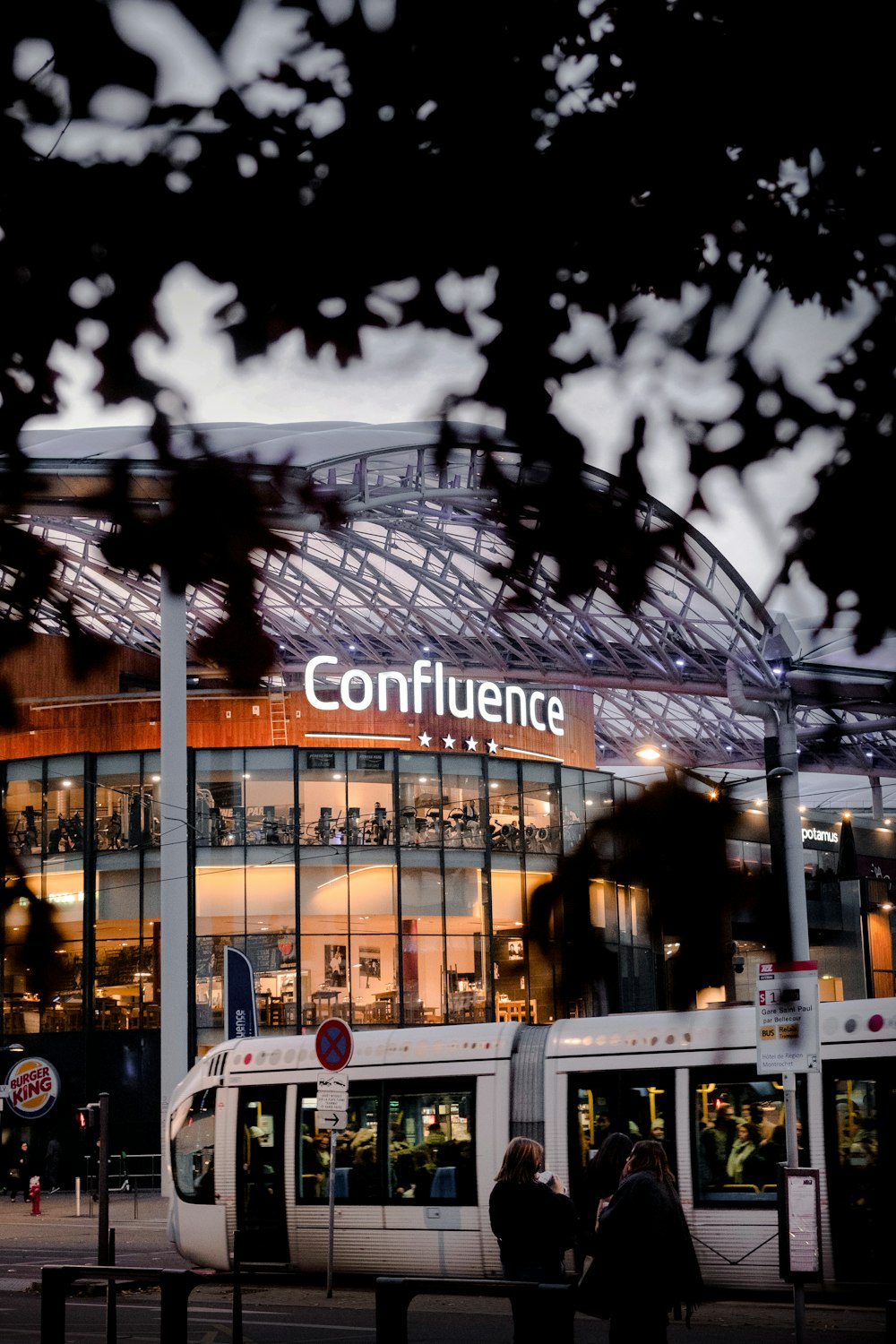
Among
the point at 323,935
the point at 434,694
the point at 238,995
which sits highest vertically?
the point at 434,694

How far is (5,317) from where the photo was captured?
347 cm

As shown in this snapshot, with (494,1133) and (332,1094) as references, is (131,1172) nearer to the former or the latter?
(494,1133)

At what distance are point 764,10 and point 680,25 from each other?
22cm

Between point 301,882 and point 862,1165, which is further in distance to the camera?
point 301,882

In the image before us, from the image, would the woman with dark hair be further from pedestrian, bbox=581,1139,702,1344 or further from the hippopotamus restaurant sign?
the hippopotamus restaurant sign

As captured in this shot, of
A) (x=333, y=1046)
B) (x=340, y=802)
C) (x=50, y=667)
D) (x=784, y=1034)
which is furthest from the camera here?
(x=340, y=802)

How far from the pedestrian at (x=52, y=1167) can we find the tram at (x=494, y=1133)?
18.0 m

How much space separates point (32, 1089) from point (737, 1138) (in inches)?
532

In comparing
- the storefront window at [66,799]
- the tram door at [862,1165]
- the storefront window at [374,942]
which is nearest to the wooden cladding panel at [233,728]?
the storefront window at [66,799]

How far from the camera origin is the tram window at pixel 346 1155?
15.4m

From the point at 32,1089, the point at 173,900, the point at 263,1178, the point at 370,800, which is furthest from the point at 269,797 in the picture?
the point at 263,1178

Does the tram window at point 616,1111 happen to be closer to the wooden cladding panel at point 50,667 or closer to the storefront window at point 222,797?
the wooden cladding panel at point 50,667

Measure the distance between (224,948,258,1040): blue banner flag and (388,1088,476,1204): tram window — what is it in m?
10.3

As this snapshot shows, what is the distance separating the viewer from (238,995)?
25578mm
